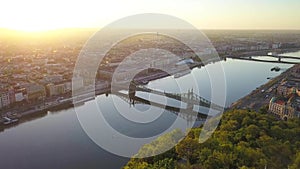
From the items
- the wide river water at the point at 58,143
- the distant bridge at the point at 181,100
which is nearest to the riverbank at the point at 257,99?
the wide river water at the point at 58,143

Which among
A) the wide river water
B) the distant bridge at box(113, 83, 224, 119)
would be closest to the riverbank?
the wide river water

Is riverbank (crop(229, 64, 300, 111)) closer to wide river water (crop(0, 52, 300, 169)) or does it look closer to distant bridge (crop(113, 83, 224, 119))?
wide river water (crop(0, 52, 300, 169))

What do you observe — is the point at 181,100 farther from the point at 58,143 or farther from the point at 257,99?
the point at 58,143

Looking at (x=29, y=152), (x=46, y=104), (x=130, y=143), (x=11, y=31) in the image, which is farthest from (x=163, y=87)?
(x=11, y=31)

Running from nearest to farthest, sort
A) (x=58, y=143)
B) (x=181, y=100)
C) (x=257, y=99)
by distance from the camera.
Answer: (x=58, y=143) → (x=181, y=100) → (x=257, y=99)

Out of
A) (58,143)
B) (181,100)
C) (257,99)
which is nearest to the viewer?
(58,143)

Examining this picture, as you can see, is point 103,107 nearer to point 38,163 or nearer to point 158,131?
point 158,131

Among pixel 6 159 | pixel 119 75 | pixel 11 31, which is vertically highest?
pixel 11 31

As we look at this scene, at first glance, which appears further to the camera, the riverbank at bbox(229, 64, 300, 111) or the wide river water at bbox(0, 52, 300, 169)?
the riverbank at bbox(229, 64, 300, 111)

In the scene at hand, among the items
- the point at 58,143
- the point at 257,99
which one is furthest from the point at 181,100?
the point at 58,143

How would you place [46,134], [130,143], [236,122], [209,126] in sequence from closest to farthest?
[236,122]
[209,126]
[130,143]
[46,134]

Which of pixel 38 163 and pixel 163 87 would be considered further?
pixel 163 87
